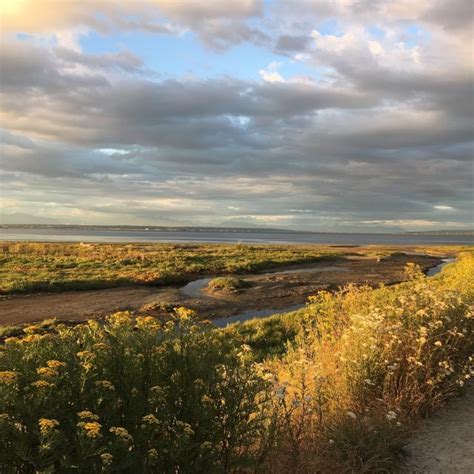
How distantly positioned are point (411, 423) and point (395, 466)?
1055 millimetres

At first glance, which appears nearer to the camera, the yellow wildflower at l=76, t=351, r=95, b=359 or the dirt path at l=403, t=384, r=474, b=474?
the yellow wildflower at l=76, t=351, r=95, b=359

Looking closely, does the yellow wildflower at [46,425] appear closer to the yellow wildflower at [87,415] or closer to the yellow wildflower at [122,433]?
the yellow wildflower at [87,415]

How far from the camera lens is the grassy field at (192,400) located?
3.32m

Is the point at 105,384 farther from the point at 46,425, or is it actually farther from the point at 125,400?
the point at 46,425

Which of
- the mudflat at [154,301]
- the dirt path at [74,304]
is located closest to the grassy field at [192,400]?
the mudflat at [154,301]

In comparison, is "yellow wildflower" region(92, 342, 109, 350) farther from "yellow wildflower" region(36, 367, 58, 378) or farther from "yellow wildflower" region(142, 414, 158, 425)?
"yellow wildflower" region(142, 414, 158, 425)

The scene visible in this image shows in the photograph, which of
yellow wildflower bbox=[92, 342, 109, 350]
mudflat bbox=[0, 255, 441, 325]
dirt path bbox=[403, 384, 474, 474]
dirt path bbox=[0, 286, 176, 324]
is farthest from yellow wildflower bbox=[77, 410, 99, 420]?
dirt path bbox=[0, 286, 176, 324]

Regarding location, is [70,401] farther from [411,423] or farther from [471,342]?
[471,342]

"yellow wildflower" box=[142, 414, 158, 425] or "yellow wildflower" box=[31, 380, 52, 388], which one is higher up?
"yellow wildflower" box=[31, 380, 52, 388]

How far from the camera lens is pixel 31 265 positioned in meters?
46.0

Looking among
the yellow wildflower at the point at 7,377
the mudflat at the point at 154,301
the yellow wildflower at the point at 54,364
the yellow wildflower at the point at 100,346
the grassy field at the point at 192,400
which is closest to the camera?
the yellow wildflower at the point at 7,377

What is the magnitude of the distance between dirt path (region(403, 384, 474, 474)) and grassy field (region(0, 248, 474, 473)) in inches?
7.2

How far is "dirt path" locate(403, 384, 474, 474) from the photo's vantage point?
5591mm

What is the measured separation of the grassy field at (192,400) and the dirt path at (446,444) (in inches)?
7.2
